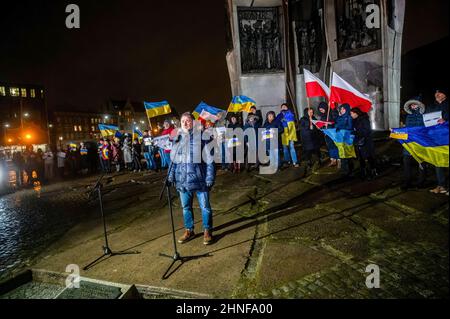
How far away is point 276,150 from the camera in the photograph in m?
9.52

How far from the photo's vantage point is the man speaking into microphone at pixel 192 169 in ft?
14.9

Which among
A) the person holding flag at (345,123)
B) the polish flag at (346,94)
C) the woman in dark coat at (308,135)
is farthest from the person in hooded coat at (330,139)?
the polish flag at (346,94)

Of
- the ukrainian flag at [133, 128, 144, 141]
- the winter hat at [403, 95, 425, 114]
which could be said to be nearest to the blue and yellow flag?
the winter hat at [403, 95, 425, 114]

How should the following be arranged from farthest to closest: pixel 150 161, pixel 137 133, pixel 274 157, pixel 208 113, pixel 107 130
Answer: pixel 107 130, pixel 137 133, pixel 150 161, pixel 208 113, pixel 274 157

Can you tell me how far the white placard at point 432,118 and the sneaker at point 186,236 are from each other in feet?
17.0

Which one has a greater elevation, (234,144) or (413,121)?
(413,121)

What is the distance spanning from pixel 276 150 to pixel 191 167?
553 centimetres

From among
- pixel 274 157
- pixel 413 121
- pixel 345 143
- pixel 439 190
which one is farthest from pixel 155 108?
pixel 439 190

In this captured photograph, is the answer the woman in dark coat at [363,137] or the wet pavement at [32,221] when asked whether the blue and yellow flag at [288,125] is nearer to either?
the woman in dark coat at [363,137]

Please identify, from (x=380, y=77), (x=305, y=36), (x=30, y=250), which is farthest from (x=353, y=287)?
(x=305, y=36)

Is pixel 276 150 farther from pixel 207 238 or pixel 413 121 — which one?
pixel 207 238

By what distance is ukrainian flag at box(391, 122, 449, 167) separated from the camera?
471 cm

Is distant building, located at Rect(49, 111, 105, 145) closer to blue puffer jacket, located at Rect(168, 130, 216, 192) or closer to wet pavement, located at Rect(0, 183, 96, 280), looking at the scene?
wet pavement, located at Rect(0, 183, 96, 280)
